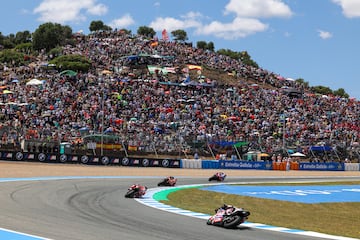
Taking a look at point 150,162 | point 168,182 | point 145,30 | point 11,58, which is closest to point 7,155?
point 150,162

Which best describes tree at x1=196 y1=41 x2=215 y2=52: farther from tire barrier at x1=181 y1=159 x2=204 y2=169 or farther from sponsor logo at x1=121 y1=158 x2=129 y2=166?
sponsor logo at x1=121 y1=158 x2=129 y2=166

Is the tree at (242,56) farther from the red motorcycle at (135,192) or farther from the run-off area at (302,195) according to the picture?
the red motorcycle at (135,192)

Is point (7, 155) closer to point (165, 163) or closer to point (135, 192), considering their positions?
point (165, 163)

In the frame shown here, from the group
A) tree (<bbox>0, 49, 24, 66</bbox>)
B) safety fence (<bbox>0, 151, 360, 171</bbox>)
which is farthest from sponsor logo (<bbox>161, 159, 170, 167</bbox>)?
tree (<bbox>0, 49, 24, 66</bbox>)

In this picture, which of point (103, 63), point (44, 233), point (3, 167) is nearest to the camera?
point (44, 233)

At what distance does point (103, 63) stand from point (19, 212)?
2634 inches

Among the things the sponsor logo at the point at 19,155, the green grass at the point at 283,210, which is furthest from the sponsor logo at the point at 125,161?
the green grass at the point at 283,210

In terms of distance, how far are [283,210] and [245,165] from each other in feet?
98.8

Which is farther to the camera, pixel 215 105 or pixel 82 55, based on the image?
pixel 82 55

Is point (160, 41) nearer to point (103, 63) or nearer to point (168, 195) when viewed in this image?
point (103, 63)

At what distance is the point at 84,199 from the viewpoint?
1856 centimetres

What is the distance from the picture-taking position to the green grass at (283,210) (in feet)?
50.9

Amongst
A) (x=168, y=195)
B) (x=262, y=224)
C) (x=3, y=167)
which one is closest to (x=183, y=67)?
(x=3, y=167)

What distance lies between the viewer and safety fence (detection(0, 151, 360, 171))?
4022 centimetres
